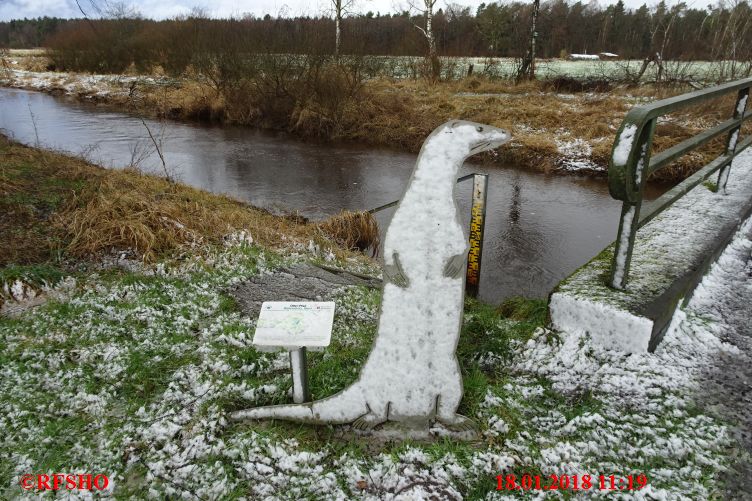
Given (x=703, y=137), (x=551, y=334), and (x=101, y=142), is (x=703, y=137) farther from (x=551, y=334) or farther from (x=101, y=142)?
(x=101, y=142)

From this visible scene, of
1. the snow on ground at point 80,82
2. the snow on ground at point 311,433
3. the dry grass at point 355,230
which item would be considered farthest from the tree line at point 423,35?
the snow on ground at point 311,433

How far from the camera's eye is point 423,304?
6.91ft

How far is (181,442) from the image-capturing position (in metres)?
2.30

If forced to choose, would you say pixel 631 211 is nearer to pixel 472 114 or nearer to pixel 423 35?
pixel 472 114

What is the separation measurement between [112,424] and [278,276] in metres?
2.22

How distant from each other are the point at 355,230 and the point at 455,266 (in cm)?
473

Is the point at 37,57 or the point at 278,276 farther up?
the point at 37,57

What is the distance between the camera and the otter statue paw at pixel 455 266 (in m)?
2.05

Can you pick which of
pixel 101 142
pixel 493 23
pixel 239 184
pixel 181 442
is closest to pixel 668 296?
pixel 181 442

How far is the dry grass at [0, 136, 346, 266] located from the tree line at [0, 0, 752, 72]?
7.99 feet

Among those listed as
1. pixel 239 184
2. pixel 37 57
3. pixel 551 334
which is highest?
pixel 37 57

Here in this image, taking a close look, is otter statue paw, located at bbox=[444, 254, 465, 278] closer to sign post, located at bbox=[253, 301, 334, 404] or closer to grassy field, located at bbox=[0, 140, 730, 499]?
sign post, located at bbox=[253, 301, 334, 404]

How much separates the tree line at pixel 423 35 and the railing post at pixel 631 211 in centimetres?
683

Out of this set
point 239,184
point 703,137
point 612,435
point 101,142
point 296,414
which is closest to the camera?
point 612,435
